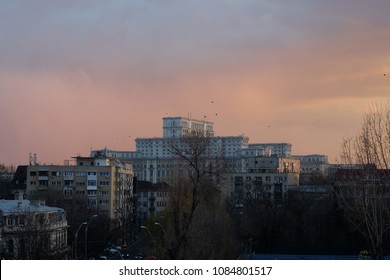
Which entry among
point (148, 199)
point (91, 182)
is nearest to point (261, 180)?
point (148, 199)

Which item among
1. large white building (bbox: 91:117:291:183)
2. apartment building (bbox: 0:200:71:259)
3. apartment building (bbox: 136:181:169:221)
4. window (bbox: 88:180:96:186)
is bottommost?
apartment building (bbox: 0:200:71:259)

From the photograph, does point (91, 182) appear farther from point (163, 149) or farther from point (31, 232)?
point (163, 149)

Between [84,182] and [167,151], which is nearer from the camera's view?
[84,182]

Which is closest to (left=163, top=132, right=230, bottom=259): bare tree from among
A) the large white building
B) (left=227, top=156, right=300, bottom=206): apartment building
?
(left=227, top=156, right=300, bottom=206): apartment building

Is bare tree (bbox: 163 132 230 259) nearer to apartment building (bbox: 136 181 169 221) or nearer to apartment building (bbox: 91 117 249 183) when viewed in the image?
apartment building (bbox: 136 181 169 221)

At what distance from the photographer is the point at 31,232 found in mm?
12156

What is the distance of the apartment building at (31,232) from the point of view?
11.4 meters

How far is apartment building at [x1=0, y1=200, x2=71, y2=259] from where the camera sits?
37.4 feet

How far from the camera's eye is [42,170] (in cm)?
2381

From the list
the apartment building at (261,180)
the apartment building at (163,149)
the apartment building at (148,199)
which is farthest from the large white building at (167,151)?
the apartment building at (148,199)

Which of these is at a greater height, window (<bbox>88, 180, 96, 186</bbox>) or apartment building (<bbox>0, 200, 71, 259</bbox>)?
window (<bbox>88, 180, 96, 186</bbox>)

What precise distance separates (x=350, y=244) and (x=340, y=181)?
1.51 metres
